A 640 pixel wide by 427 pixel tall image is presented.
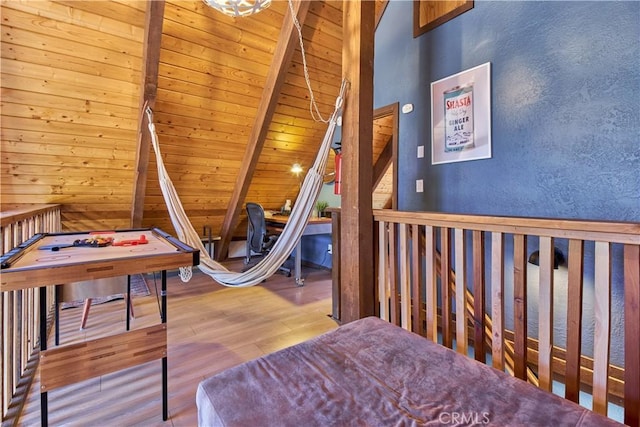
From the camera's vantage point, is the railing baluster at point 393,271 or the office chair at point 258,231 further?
the office chair at point 258,231

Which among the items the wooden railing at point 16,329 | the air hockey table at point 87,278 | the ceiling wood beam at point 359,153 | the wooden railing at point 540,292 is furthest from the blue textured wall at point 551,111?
the wooden railing at point 16,329

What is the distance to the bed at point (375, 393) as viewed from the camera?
833 millimetres

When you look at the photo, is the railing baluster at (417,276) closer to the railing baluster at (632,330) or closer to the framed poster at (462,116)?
the railing baluster at (632,330)

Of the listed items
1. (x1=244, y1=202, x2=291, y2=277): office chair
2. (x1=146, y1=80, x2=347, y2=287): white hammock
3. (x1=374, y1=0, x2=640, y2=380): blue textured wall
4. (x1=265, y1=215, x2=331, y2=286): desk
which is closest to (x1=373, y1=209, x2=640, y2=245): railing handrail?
(x1=146, y1=80, x2=347, y2=287): white hammock

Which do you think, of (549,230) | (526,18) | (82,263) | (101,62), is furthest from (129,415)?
(526,18)

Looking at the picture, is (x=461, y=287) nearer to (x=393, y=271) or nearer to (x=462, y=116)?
(x=393, y=271)

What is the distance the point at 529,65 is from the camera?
6.75 feet

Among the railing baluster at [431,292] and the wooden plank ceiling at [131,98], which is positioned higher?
the wooden plank ceiling at [131,98]

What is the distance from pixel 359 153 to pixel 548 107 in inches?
50.3

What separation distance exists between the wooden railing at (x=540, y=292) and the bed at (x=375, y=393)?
1.10 feet

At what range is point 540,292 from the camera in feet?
4.00

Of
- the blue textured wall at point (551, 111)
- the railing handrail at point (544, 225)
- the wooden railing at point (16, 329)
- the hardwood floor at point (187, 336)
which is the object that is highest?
the blue textured wall at point (551, 111)

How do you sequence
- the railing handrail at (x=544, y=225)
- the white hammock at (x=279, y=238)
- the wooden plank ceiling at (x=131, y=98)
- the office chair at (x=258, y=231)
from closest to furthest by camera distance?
1. the railing handrail at (x=544, y=225)
2. the white hammock at (x=279, y=238)
3. the wooden plank ceiling at (x=131, y=98)
4. the office chair at (x=258, y=231)

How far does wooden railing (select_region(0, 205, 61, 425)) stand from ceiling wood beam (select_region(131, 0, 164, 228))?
35.0 inches
